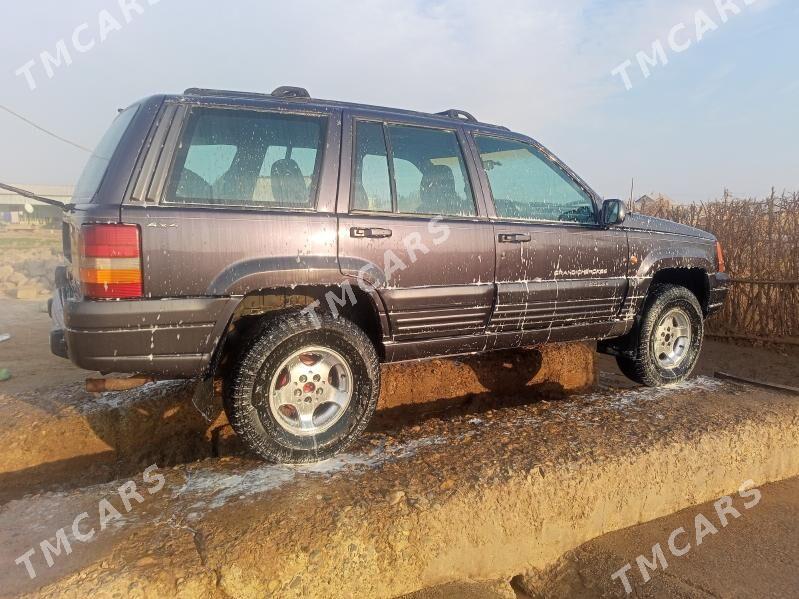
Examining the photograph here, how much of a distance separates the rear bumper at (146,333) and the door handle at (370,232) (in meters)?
0.71

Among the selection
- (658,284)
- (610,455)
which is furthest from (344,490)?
(658,284)

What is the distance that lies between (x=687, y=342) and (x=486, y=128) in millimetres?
2397

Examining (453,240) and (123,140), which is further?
(453,240)

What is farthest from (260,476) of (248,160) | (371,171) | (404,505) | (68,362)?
(68,362)

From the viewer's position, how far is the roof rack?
281 centimetres

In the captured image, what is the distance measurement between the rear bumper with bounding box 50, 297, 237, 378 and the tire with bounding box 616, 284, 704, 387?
3.04m

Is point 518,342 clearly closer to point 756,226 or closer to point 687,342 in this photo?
point 687,342

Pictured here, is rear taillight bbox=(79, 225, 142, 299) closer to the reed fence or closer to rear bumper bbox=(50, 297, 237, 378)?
rear bumper bbox=(50, 297, 237, 378)

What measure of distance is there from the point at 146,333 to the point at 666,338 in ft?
12.2

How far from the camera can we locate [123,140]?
2.61 metres

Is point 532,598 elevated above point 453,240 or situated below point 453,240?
below

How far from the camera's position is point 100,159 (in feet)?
9.30

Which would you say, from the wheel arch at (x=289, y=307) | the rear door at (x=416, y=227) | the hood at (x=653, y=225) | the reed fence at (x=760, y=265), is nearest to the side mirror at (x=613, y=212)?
the hood at (x=653, y=225)

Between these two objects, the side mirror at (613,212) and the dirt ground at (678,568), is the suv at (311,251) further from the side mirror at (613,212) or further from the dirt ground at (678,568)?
the dirt ground at (678,568)
